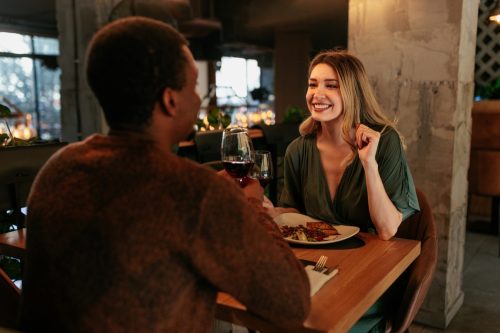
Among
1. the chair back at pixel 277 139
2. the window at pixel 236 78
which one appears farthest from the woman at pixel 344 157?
the window at pixel 236 78

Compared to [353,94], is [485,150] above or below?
below

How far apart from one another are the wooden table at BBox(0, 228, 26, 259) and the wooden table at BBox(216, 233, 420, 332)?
0.78 metres

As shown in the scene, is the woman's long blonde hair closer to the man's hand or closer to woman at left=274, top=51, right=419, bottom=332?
woman at left=274, top=51, right=419, bottom=332

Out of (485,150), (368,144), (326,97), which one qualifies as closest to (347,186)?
(368,144)

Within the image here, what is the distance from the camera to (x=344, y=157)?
198 centimetres

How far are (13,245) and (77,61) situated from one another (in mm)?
3497

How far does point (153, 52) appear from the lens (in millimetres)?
810

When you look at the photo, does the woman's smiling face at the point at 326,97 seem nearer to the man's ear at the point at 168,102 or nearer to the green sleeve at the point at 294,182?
the green sleeve at the point at 294,182

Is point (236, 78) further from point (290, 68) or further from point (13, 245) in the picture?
point (13, 245)

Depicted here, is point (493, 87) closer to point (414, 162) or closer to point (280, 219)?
point (414, 162)

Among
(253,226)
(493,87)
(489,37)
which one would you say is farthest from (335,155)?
(489,37)

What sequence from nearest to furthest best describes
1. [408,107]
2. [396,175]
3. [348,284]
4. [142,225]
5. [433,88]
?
[142,225]
[348,284]
[396,175]
[433,88]
[408,107]

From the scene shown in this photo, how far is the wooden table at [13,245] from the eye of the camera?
1.54 m

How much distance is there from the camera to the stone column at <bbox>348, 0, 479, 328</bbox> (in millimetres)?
2525
